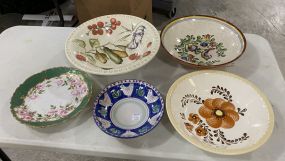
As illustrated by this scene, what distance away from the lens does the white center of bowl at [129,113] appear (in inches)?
24.1

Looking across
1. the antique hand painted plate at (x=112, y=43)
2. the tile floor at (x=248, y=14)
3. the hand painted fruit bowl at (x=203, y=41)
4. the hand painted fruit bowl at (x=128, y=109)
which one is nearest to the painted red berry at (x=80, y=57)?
the antique hand painted plate at (x=112, y=43)

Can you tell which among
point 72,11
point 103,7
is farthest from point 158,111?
point 72,11

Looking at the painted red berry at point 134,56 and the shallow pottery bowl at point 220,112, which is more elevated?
the painted red berry at point 134,56

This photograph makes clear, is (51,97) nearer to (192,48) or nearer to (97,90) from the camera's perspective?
(97,90)

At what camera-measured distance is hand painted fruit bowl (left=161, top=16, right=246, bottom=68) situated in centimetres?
74

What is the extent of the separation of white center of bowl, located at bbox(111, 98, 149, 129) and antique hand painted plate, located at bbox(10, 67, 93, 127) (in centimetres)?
7

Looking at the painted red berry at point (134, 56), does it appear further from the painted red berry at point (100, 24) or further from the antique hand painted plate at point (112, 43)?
the painted red berry at point (100, 24)

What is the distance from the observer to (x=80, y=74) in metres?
0.70

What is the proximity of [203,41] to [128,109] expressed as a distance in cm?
31

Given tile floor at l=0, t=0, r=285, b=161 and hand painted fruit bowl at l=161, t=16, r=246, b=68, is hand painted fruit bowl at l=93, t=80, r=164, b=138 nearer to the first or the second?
hand painted fruit bowl at l=161, t=16, r=246, b=68

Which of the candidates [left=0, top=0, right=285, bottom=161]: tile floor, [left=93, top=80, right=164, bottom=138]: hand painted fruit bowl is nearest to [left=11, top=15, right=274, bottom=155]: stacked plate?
[left=93, top=80, right=164, bottom=138]: hand painted fruit bowl

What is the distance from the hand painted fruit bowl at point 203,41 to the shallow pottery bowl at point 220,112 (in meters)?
0.07

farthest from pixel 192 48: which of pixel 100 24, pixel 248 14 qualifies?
pixel 248 14

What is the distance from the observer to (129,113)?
2.08 feet
